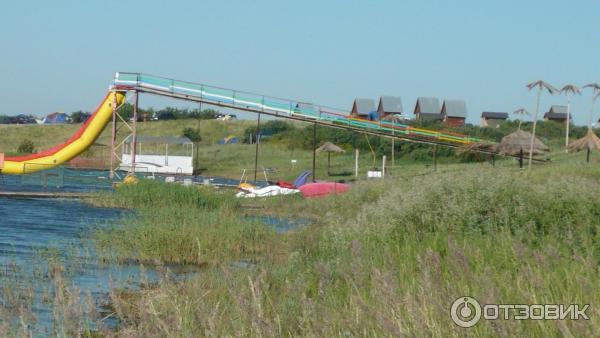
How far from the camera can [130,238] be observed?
583 inches

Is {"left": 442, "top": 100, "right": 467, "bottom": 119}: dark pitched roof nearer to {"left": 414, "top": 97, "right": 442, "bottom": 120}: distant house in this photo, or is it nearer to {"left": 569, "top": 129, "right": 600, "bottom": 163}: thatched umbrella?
{"left": 414, "top": 97, "right": 442, "bottom": 120}: distant house

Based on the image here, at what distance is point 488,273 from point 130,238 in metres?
8.94

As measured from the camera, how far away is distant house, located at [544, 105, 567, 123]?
104 meters

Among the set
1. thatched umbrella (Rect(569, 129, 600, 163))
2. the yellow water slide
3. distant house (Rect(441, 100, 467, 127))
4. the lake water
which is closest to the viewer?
the lake water

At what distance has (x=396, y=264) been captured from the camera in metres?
8.98

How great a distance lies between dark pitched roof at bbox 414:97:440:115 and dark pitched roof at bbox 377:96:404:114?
6.80 ft

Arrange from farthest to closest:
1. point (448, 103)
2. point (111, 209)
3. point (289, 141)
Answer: point (448, 103), point (289, 141), point (111, 209)

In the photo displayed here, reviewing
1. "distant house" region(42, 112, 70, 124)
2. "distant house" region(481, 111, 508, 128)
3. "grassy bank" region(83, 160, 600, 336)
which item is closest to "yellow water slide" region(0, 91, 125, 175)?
"grassy bank" region(83, 160, 600, 336)

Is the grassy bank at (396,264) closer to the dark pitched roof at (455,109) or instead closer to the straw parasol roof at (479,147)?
the straw parasol roof at (479,147)

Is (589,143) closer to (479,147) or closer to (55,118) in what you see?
(479,147)

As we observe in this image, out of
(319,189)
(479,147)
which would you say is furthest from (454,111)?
(319,189)

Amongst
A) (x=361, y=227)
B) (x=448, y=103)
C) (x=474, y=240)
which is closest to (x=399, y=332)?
(x=474, y=240)

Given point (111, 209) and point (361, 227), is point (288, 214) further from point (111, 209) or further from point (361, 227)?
point (361, 227)

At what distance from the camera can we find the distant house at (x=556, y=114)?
10431cm
